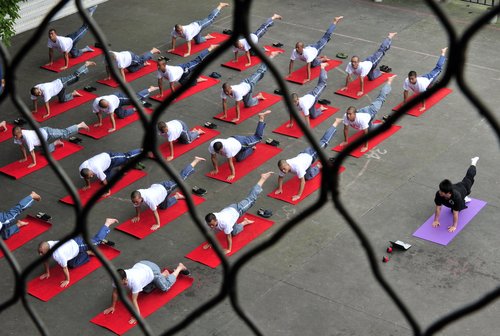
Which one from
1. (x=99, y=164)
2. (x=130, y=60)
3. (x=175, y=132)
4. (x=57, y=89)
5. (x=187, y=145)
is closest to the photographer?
(x=99, y=164)

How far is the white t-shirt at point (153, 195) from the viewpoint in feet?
39.3

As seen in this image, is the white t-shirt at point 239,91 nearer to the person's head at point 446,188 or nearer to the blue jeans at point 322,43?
the blue jeans at point 322,43

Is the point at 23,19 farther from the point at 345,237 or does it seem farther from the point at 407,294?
the point at 407,294

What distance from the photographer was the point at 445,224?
39.2 ft

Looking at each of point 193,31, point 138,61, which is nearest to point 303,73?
point 193,31

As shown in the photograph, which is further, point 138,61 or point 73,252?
point 138,61

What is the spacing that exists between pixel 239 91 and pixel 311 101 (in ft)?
3.87

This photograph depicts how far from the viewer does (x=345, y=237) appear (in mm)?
11742

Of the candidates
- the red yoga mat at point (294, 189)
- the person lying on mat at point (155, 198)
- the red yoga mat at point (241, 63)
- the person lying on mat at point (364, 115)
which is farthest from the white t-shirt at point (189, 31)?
the person lying on mat at point (155, 198)

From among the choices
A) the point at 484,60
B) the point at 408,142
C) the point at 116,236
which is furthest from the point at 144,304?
the point at 484,60

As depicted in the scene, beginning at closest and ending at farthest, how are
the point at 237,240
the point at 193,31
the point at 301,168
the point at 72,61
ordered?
A: the point at 237,240 → the point at 301,168 → the point at 193,31 → the point at 72,61

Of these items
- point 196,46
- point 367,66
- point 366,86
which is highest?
point 367,66

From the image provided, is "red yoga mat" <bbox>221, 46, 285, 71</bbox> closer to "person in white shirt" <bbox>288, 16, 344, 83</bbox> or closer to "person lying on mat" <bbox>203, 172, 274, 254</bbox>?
"person in white shirt" <bbox>288, 16, 344, 83</bbox>

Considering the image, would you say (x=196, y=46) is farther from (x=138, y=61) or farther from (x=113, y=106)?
(x=113, y=106)
